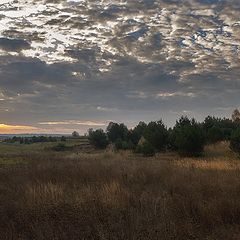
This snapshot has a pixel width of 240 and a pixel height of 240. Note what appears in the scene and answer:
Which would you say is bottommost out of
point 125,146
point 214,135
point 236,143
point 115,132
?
point 125,146

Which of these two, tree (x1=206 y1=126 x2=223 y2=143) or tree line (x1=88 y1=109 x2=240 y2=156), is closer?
tree line (x1=88 y1=109 x2=240 y2=156)

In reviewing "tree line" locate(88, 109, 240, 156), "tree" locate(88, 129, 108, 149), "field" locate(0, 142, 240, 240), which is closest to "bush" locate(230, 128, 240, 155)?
"tree line" locate(88, 109, 240, 156)

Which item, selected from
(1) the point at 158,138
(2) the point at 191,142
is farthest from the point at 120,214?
(1) the point at 158,138

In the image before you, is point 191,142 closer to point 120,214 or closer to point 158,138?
point 158,138

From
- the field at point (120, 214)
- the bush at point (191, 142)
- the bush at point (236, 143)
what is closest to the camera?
the field at point (120, 214)

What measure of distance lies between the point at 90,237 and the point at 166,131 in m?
32.5

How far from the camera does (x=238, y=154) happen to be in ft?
90.8

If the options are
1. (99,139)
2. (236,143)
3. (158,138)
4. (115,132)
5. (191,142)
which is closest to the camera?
(236,143)

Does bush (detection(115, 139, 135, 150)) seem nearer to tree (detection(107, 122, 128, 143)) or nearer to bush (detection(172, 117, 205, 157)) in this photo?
bush (detection(172, 117, 205, 157))

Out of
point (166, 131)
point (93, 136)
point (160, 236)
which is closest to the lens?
point (160, 236)

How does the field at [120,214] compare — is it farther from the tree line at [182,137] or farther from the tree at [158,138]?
the tree at [158,138]

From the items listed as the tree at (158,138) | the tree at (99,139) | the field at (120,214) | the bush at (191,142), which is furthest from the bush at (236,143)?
the tree at (99,139)

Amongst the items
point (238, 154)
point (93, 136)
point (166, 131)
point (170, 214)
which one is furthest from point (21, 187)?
point (93, 136)

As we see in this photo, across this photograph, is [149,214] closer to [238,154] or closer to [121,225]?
[121,225]
